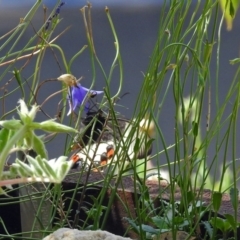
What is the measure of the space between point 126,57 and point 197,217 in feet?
3.99

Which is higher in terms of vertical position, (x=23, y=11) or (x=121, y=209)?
(x=23, y=11)

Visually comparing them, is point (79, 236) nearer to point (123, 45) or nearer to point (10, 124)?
point (10, 124)

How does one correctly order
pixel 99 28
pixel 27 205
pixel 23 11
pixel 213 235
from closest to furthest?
1. pixel 213 235
2. pixel 27 205
3. pixel 23 11
4. pixel 99 28

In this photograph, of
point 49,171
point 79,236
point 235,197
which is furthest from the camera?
point 235,197

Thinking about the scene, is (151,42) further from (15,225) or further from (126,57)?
(15,225)

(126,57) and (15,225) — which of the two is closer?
(15,225)

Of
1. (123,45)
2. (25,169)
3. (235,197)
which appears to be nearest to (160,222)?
(235,197)

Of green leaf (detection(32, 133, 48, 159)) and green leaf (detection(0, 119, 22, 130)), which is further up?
green leaf (detection(0, 119, 22, 130))

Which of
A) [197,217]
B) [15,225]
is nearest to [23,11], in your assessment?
[15,225]

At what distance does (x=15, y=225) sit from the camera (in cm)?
85

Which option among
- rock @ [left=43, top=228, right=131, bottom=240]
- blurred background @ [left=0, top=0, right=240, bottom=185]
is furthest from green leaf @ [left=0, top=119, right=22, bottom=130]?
blurred background @ [left=0, top=0, right=240, bottom=185]

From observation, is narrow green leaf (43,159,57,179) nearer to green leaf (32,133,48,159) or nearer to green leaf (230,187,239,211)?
green leaf (32,133,48,159)

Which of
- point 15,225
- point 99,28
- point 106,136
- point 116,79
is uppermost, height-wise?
point 99,28

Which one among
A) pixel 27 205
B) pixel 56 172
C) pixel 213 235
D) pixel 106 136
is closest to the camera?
pixel 56 172
